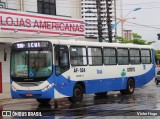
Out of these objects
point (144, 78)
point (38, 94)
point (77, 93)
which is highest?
point (144, 78)

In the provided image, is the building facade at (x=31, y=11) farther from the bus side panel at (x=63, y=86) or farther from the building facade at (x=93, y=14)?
the building facade at (x=93, y=14)

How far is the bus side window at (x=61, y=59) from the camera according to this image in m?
19.8

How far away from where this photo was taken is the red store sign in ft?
93.5

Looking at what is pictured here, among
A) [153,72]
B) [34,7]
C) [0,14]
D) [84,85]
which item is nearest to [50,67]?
[84,85]

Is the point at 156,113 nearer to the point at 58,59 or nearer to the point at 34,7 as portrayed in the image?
the point at 58,59

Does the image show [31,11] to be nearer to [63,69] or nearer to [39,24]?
[39,24]

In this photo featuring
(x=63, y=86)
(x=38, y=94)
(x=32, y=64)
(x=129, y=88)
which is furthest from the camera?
(x=129, y=88)

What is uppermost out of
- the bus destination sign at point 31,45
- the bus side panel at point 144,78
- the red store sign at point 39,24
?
the red store sign at point 39,24

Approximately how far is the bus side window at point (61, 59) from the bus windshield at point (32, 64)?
1.37 feet

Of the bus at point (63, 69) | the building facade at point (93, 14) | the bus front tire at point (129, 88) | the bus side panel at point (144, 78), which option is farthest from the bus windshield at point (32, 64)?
the building facade at point (93, 14)

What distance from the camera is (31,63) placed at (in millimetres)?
19625

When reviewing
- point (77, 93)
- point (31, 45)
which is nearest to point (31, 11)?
point (77, 93)

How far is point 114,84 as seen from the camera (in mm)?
24828

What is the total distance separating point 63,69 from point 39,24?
37.3 feet
